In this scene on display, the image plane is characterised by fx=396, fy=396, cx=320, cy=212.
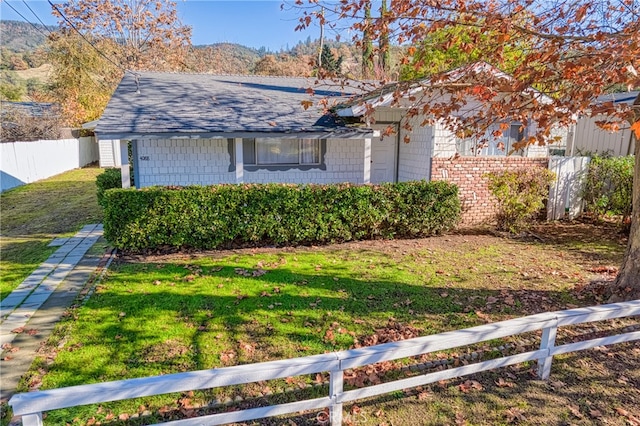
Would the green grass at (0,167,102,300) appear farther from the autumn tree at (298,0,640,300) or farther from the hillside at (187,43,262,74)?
the hillside at (187,43,262,74)

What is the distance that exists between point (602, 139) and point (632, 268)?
1135 cm

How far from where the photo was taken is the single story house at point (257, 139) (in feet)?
31.9

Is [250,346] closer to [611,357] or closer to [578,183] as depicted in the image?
[611,357]

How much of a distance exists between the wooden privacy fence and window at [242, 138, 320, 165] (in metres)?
8.73

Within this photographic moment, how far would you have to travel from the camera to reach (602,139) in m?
14.4

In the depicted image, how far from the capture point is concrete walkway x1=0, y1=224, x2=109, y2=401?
4.19m

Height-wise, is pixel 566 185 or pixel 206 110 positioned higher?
pixel 206 110

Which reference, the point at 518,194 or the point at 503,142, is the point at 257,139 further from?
the point at 503,142

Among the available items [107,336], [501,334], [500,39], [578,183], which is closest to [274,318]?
[107,336]

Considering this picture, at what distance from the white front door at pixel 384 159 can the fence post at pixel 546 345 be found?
30.9ft

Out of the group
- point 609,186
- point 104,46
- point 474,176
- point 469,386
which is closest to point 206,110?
point 474,176

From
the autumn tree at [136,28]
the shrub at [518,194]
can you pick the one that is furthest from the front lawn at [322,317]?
the autumn tree at [136,28]

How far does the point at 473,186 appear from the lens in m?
10.8

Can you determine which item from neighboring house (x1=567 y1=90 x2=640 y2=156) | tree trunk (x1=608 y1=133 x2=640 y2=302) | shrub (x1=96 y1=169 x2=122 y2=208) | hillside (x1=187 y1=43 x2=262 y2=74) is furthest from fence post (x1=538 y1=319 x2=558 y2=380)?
hillside (x1=187 y1=43 x2=262 y2=74)
